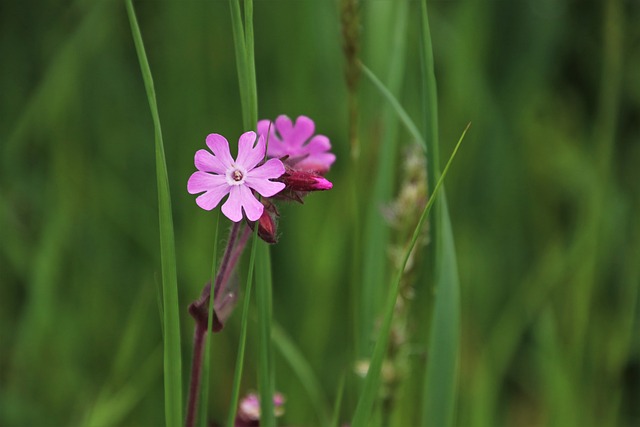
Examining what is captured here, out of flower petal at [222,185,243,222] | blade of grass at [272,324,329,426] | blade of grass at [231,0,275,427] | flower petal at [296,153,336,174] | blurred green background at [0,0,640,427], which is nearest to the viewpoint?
flower petal at [222,185,243,222]

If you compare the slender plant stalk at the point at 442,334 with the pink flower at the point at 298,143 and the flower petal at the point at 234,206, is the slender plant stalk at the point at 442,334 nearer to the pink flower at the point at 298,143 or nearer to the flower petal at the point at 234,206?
the pink flower at the point at 298,143

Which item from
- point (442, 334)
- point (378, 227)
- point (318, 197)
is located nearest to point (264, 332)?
point (442, 334)

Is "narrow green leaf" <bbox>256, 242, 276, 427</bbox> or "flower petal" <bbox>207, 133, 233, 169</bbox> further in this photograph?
"narrow green leaf" <bbox>256, 242, 276, 427</bbox>

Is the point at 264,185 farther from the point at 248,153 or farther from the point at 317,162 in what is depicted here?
the point at 317,162

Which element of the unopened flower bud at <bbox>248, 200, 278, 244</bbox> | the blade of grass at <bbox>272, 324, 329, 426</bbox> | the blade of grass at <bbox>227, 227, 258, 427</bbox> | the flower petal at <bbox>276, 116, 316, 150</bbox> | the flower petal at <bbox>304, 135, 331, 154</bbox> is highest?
the flower petal at <bbox>276, 116, 316, 150</bbox>

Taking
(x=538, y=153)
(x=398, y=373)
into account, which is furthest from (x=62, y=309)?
(x=538, y=153)

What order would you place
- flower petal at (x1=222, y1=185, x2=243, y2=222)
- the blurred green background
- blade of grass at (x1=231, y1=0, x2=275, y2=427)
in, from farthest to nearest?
the blurred green background, blade of grass at (x1=231, y1=0, x2=275, y2=427), flower petal at (x1=222, y1=185, x2=243, y2=222)

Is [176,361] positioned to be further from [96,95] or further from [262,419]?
[96,95]

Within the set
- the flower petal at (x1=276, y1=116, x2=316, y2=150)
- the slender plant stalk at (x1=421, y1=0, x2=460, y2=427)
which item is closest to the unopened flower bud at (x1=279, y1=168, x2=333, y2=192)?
the flower petal at (x1=276, y1=116, x2=316, y2=150)

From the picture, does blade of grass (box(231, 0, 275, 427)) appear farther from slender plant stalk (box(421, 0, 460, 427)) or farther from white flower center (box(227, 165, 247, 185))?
slender plant stalk (box(421, 0, 460, 427))
